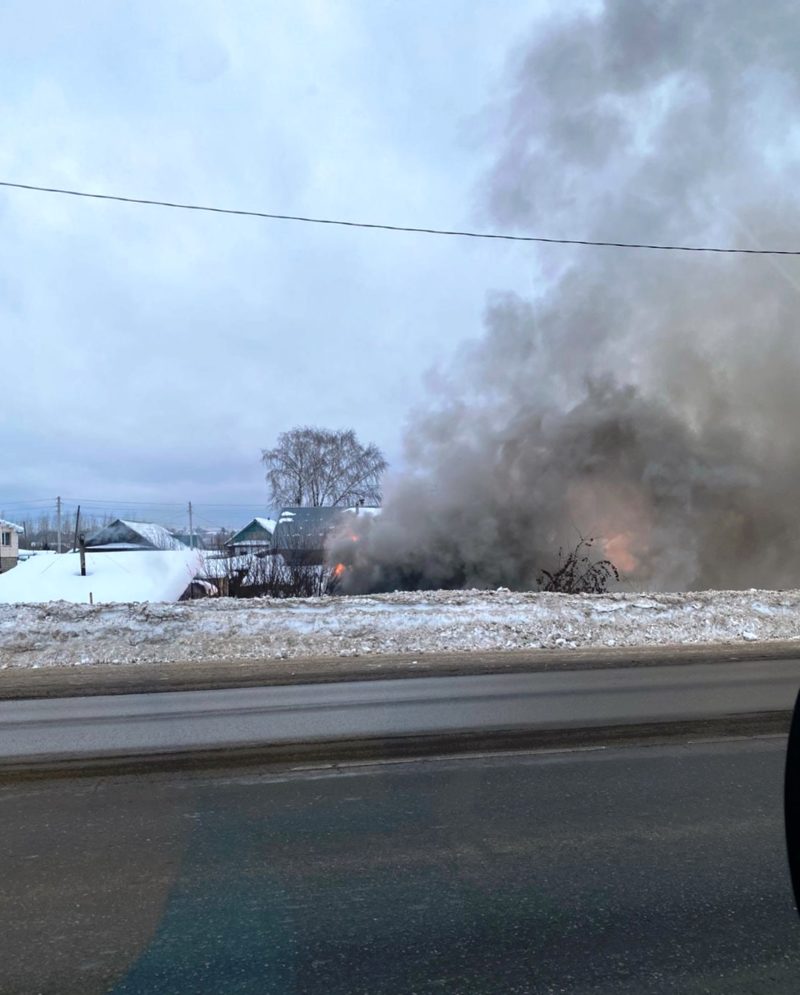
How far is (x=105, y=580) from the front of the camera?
79.8 ft

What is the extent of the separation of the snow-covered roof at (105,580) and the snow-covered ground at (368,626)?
19.5 ft

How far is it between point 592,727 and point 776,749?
135 cm

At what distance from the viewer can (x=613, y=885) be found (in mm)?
3549

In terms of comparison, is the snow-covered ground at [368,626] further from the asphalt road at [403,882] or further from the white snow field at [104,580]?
the asphalt road at [403,882]

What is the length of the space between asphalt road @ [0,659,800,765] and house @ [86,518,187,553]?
42895 millimetres

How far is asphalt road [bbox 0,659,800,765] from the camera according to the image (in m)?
6.35

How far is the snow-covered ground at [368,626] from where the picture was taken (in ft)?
38.4

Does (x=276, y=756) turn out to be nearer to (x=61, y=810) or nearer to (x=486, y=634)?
(x=61, y=810)

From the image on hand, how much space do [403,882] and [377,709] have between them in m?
3.83

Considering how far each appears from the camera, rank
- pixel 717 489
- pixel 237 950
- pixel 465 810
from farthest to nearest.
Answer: pixel 717 489
pixel 465 810
pixel 237 950

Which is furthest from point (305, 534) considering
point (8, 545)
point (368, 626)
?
point (8, 545)

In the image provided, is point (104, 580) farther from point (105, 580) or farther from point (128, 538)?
point (128, 538)

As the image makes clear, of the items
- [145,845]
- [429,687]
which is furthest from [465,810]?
[429,687]

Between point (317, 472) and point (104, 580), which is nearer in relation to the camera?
point (104, 580)
